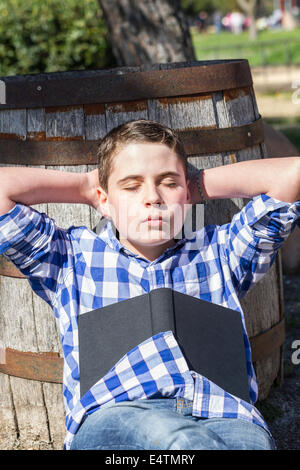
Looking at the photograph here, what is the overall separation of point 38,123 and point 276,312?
1.27 meters

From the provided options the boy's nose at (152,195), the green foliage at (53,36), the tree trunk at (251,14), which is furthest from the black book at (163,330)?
the tree trunk at (251,14)

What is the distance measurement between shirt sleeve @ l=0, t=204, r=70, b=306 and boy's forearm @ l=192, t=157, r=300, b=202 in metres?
0.52

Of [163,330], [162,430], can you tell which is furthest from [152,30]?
[162,430]

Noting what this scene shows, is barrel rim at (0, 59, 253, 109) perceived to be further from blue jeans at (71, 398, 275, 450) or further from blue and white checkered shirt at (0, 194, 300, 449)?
blue jeans at (71, 398, 275, 450)

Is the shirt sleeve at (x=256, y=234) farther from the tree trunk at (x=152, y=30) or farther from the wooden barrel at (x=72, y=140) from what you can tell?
the tree trunk at (x=152, y=30)

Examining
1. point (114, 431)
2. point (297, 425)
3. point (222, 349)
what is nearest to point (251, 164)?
point (222, 349)

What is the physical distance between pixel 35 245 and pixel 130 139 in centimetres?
45

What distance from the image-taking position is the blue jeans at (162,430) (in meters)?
1.77

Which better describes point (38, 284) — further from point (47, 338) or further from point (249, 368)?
point (249, 368)

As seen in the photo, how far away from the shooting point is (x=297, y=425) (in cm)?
285

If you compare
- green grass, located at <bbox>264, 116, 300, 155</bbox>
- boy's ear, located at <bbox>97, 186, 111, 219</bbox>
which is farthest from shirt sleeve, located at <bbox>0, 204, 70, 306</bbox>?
green grass, located at <bbox>264, 116, 300, 155</bbox>

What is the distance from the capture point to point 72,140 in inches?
97.0

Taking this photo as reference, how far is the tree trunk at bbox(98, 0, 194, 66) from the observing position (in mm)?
5586
